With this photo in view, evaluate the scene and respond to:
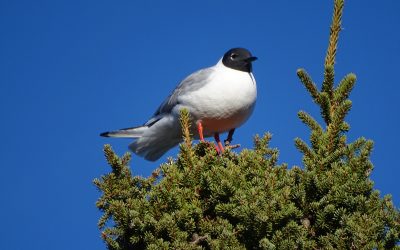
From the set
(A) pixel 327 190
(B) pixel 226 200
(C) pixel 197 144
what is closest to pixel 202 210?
(B) pixel 226 200

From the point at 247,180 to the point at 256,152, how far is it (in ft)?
1.95

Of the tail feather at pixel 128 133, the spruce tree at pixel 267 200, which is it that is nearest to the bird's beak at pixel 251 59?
the tail feather at pixel 128 133

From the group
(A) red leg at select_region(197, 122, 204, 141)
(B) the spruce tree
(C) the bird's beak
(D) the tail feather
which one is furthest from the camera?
(D) the tail feather

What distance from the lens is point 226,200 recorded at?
3662mm

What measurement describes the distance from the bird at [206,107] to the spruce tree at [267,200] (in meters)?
2.15

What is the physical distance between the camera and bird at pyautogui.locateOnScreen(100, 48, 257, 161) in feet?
20.6

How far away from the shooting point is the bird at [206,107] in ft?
20.6

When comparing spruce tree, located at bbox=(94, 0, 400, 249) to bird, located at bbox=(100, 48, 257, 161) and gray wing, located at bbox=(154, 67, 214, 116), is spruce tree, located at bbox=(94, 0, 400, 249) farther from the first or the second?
gray wing, located at bbox=(154, 67, 214, 116)

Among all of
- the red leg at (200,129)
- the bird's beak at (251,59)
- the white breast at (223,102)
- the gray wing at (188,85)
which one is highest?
the bird's beak at (251,59)

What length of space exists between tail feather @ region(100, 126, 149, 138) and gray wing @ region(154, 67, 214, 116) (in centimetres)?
52

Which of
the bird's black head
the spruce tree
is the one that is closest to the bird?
the bird's black head

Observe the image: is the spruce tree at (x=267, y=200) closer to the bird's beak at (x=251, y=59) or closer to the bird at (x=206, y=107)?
the bird at (x=206, y=107)

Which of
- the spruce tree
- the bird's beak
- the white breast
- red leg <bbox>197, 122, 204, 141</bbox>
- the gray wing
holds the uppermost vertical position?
the bird's beak

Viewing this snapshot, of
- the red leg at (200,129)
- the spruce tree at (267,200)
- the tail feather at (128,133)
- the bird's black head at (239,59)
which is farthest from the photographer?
the tail feather at (128,133)
